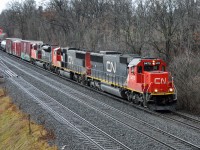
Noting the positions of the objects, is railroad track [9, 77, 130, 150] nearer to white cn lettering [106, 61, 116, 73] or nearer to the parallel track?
the parallel track

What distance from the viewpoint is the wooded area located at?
862 inches

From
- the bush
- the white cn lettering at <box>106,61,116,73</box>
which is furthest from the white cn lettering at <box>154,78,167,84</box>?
the white cn lettering at <box>106,61,116,73</box>

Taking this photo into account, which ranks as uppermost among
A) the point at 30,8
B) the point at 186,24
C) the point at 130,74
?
the point at 30,8

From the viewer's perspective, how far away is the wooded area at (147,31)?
71.9ft

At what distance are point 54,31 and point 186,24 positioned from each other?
164 feet

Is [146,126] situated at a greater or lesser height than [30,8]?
lesser

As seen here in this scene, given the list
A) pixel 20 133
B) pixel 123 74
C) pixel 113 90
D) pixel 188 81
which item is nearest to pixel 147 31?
pixel 113 90

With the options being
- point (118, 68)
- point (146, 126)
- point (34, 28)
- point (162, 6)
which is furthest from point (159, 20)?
point (34, 28)

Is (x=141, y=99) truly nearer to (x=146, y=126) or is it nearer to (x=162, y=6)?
(x=146, y=126)

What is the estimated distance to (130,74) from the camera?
2209cm

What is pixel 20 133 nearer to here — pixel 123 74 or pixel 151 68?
pixel 151 68

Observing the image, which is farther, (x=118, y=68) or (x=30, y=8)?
(x=30, y=8)

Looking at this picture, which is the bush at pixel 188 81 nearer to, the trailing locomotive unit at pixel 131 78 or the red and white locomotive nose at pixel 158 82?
the trailing locomotive unit at pixel 131 78

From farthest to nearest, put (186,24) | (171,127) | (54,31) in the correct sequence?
(54,31) < (186,24) < (171,127)
